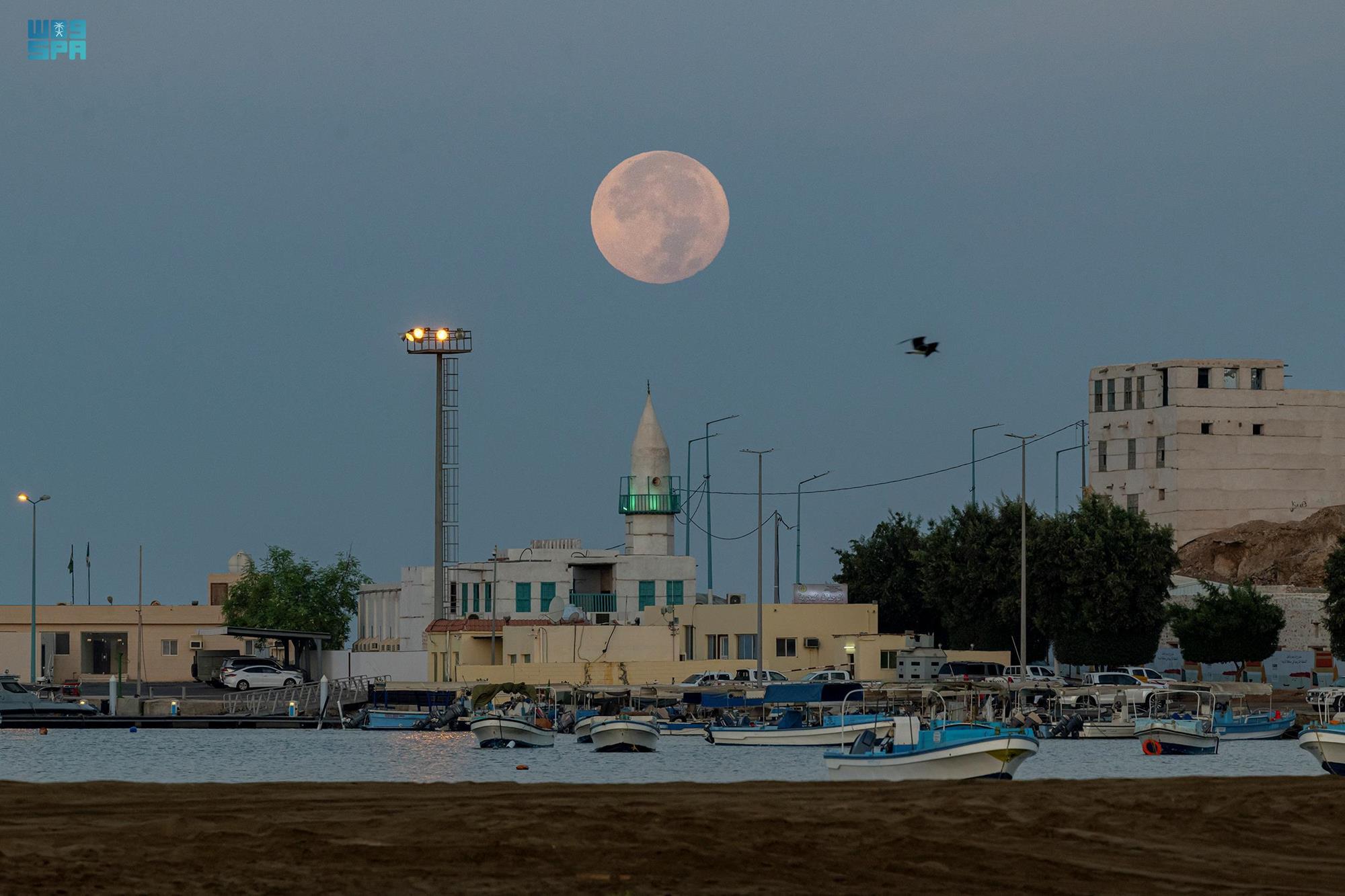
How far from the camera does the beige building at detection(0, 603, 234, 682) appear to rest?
12431 cm

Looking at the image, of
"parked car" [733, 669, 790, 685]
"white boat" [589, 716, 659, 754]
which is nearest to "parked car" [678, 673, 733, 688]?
"parked car" [733, 669, 790, 685]

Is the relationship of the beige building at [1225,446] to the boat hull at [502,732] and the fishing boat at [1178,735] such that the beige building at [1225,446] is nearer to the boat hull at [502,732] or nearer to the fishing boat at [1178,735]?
the fishing boat at [1178,735]

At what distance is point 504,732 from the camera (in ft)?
236

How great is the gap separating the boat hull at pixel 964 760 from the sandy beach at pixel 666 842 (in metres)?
13.6

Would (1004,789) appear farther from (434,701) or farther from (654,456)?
(654,456)

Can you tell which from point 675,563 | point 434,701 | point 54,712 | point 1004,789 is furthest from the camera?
point 675,563

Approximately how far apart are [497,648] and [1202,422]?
8638 centimetres

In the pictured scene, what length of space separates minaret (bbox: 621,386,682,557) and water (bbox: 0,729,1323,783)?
37.4 m

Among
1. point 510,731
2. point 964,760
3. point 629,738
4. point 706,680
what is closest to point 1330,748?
point 964,760

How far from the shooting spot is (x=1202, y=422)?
174 m

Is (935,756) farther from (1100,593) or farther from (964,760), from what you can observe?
(1100,593)

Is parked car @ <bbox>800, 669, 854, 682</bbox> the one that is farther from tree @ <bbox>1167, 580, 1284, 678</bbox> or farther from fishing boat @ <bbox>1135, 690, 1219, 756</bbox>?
tree @ <bbox>1167, 580, 1284, 678</bbox>

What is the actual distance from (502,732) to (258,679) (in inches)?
1409

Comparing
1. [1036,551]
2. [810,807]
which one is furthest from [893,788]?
[1036,551]
